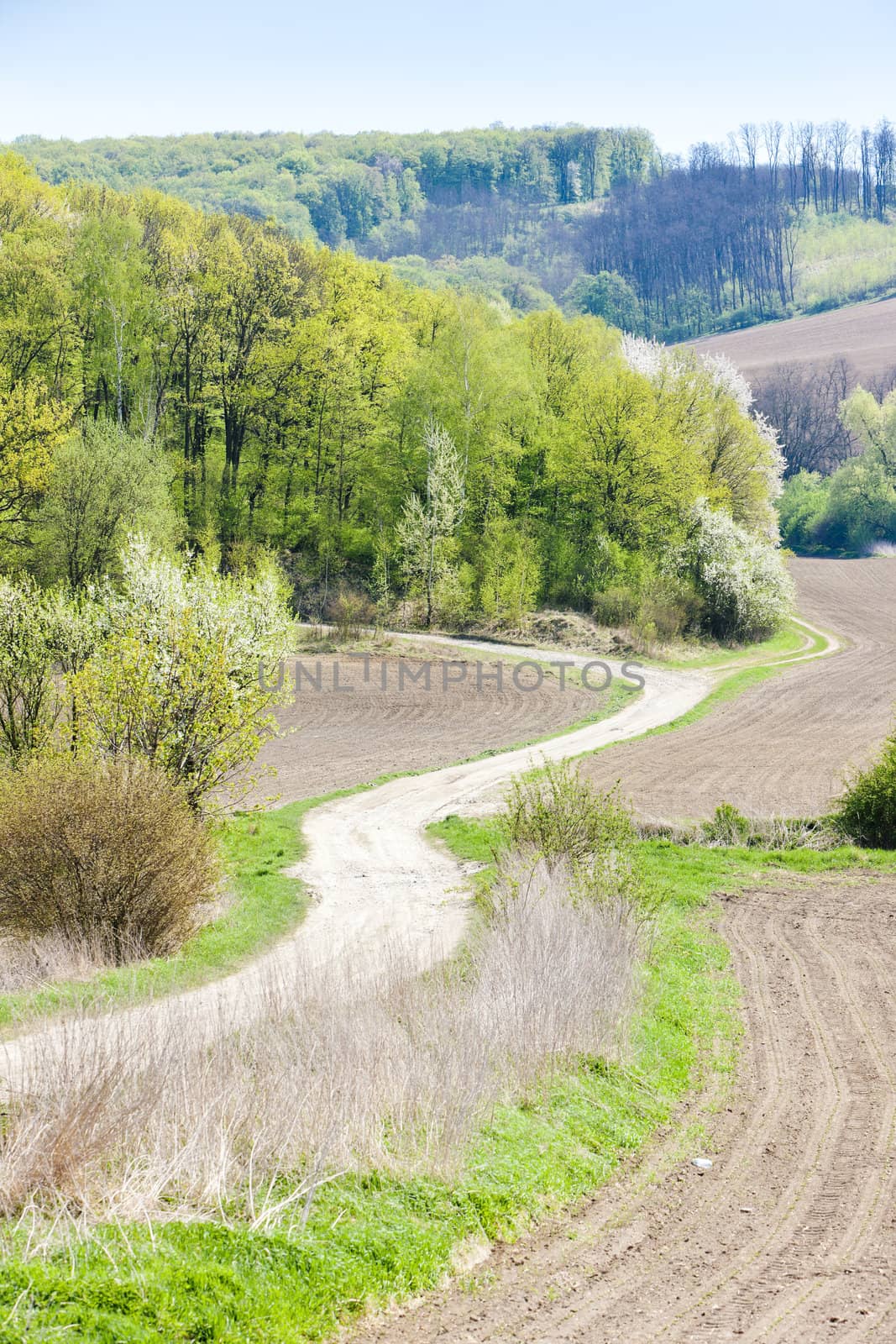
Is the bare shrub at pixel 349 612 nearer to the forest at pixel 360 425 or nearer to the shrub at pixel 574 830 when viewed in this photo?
the forest at pixel 360 425

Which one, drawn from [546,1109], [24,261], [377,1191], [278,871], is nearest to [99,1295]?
[377,1191]

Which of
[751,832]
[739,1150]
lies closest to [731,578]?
[751,832]

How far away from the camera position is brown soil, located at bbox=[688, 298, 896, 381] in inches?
4870

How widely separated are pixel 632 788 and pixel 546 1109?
50.7 ft

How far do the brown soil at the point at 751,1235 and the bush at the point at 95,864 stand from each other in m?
7.41

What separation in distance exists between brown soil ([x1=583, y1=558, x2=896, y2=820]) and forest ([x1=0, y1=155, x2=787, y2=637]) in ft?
32.6

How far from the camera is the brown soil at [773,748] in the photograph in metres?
22.9

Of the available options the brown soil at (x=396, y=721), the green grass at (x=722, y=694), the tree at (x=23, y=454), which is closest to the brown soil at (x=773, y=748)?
the green grass at (x=722, y=694)

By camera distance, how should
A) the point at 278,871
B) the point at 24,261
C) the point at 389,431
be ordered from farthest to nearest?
the point at 389,431 < the point at 24,261 < the point at 278,871

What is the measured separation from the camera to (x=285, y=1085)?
7.46m

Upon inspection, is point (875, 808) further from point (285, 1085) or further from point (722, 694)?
point (722, 694)

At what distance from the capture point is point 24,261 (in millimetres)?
46812

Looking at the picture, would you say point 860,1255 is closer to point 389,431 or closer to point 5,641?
point 5,641

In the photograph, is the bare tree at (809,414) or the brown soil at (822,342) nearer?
the bare tree at (809,414)
